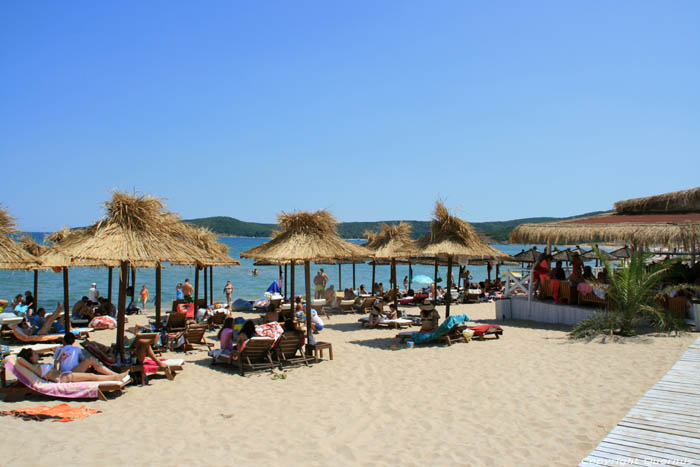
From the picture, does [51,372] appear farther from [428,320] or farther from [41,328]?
[428,320]

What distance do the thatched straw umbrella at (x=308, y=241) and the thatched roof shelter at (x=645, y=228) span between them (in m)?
6.04

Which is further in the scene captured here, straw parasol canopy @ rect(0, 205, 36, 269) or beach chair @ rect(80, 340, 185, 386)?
straw parasol canopy @ rect(0, 205, 36, 269)

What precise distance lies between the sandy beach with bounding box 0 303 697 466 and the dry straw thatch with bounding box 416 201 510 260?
9.06ft

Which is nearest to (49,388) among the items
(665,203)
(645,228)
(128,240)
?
(128,240)

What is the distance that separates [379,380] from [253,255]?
4366mm

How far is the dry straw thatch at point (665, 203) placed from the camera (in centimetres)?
1420

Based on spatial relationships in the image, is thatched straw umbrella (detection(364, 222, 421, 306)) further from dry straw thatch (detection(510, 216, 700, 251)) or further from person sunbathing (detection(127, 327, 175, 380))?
person sunbathing (detection(127, 327, 175, 380))

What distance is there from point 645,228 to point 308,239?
839 cm

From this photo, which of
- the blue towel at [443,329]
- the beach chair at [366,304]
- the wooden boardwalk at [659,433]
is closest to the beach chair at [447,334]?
the blue towel at [443,329]

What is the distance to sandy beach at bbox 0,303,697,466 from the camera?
4664mm

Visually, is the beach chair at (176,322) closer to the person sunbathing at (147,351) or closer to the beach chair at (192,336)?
the beach chair at (192,336)

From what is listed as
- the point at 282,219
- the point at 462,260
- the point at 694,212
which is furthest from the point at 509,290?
the point at 282,219

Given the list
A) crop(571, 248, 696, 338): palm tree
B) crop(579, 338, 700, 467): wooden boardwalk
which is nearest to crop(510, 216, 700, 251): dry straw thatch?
crop(571, 248, 696, 338): palm tree

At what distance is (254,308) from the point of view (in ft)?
57.9
